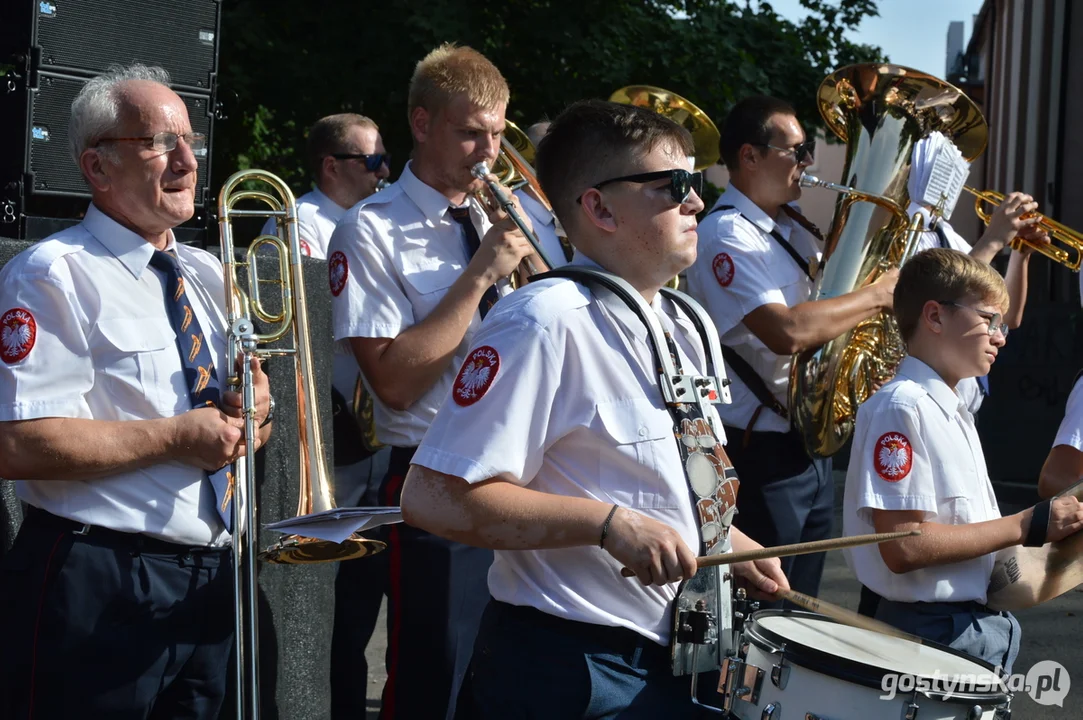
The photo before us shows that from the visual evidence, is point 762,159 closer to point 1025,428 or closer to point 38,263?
point 38,263

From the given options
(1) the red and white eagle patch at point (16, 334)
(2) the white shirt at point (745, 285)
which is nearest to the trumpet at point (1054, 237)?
(2) the white shirt at point (745, 285)

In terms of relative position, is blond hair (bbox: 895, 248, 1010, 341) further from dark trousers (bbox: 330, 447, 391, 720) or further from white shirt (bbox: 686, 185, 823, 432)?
dark trousers (bbox: 330, 447, 391, 720)

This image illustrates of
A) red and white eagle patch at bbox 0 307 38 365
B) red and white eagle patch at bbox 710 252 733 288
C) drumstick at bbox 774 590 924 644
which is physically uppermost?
red and white eagle patch at bbox 710 252 733 288

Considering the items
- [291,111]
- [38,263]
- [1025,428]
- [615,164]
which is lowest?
[1025,428]

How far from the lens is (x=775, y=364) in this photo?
459 cm

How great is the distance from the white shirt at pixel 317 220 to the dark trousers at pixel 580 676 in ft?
11.7

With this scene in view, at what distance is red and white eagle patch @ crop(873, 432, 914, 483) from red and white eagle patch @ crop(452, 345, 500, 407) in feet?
4.26

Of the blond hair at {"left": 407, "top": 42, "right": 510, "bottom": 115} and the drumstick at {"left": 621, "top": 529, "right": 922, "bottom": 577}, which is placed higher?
the blond hair at {"left": 407, "top": 42, "right": 510, "bottom": 115}

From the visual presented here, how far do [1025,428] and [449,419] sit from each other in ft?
30.1

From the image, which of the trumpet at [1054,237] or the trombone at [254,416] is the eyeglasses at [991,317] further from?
the trombone at [254,416]

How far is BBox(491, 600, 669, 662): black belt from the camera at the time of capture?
94.7 inches

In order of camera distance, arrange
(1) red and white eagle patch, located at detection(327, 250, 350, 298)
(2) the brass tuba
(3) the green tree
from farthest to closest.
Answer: (3) the green tree < (2) the brass tuba < (1) red and white eagle patch, located at detection(327, 250, 350, 298)

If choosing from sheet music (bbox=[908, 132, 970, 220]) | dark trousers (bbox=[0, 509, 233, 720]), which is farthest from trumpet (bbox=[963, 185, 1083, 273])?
dark trousers (bbox=[0, 509, 233, 720])

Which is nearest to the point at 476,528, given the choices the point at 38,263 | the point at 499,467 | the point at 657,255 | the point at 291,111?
the point at 499,467
